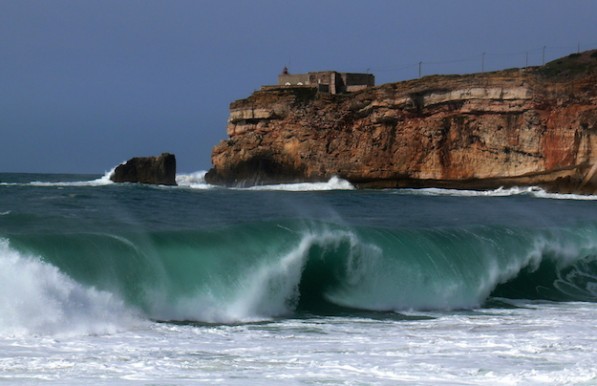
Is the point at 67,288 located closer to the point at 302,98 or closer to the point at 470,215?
the point at 470,215

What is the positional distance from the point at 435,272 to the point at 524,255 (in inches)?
132

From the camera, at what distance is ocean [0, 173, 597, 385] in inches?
348

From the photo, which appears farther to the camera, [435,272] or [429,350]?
[435,272]

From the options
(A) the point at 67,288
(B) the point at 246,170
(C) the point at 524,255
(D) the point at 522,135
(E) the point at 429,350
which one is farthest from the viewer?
(B) the point at 246,170

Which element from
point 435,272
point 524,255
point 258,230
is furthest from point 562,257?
point 258,230

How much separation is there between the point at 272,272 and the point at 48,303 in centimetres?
393

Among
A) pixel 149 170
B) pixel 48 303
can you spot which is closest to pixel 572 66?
pixel 149 170

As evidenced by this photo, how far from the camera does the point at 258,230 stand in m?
15.2

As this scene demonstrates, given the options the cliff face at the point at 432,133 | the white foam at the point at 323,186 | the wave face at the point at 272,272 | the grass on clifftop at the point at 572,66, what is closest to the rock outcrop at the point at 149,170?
the cliff face at the point at 432,133

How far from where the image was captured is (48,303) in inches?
421

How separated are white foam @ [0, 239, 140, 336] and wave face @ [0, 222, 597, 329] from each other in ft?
0.06

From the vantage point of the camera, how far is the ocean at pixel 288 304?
8.84 meters

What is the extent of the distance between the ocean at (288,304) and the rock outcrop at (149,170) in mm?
39258

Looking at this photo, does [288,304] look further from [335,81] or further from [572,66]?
[335,81]
